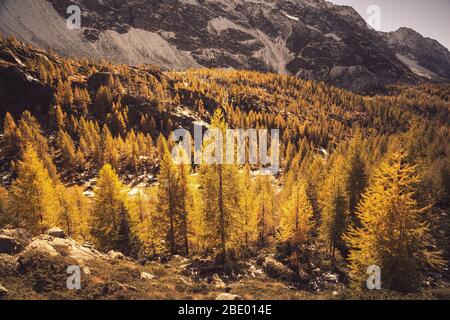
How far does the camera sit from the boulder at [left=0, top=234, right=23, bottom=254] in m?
19.1

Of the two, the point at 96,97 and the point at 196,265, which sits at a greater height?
the point at 96,97

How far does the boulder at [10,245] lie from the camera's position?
62.8 feet

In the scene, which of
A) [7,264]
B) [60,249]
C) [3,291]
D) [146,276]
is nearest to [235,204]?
[146,276]

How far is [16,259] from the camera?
17.9 meters

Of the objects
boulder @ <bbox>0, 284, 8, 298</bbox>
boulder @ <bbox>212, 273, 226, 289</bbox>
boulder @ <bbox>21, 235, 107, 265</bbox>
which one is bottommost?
boulder @ <bbox>212, 273, 226, 289</bbox>

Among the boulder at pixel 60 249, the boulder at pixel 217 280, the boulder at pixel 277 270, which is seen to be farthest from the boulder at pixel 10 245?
the boulder at pixel 277 270

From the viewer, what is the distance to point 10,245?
19469 mm

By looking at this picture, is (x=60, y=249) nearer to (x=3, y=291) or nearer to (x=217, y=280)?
(x=3, y=291)

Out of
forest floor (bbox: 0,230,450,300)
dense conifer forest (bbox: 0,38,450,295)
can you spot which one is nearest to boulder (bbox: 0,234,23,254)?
forest floor (bbox: 0,230,450,300)

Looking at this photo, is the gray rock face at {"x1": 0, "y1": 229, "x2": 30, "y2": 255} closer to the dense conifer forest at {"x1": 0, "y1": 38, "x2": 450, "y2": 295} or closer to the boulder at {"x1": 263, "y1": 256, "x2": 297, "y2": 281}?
the dense conifer forest at {"x1": 0, "y1": 38, "x2": 450, "y2": 295}
